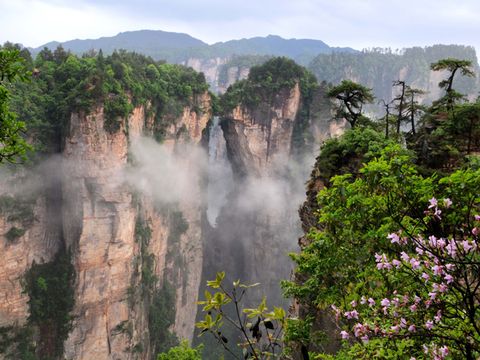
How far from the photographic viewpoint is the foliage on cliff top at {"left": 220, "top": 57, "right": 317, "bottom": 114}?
43.7m

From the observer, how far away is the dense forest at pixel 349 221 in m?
3.84

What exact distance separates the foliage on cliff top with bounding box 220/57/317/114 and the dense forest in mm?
145

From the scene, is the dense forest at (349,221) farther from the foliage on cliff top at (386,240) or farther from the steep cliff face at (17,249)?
the steep cliff face at (17,249)

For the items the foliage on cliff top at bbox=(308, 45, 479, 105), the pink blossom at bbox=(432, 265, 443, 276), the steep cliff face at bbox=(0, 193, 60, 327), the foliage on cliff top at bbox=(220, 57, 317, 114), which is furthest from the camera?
the foliage on cliff top at bbox=(308, 45, 479, 105)

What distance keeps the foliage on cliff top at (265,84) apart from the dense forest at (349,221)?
0.48 ft

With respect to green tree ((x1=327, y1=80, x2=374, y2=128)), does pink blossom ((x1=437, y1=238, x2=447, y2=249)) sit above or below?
below

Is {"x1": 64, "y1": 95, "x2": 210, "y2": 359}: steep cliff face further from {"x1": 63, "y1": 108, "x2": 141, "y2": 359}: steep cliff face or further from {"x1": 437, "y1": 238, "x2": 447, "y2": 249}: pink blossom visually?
{"x1": 437, "y1": 238, "x2": 447, "y2": 249}: pink blossom

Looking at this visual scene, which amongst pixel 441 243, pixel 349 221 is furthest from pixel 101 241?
pixel 441 243

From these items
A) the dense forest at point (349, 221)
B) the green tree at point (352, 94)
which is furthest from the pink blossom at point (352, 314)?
the green tree at point (352, 94)

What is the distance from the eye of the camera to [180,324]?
38.9 m

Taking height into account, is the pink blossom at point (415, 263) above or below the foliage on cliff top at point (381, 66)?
below

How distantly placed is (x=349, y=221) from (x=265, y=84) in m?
39.8

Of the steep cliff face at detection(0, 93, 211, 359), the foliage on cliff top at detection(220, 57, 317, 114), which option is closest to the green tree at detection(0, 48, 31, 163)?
the steep cliff face at detection(0, 93, 211, 359)

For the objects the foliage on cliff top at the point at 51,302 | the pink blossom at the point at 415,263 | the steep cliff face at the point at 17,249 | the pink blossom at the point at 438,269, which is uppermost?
the pink blossom at the point at 438,269
